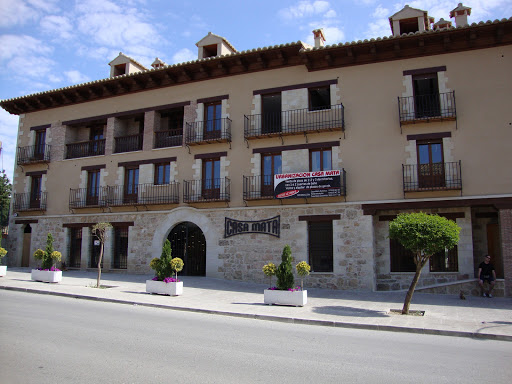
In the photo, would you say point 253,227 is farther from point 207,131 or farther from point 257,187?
point 207,131

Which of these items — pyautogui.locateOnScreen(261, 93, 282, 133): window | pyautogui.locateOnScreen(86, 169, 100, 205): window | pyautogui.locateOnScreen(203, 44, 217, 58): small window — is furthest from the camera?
pyautogui.locateOnScreen(86, 169, 100, 205): window

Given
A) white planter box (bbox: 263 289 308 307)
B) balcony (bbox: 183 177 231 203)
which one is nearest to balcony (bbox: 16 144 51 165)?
balcony (bbox: 183 177 231 203)

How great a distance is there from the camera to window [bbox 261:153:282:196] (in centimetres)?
1788

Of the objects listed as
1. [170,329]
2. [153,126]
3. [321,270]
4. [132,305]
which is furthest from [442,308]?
[153,126]

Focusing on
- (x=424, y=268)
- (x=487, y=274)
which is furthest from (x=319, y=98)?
(x=487, y=274)

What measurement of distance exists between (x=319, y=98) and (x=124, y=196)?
11429 mm

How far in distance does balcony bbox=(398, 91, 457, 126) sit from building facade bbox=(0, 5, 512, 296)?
58mm

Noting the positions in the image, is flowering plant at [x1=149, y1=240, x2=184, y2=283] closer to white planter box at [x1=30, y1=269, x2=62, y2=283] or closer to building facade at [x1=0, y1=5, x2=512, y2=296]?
building facade at [x1=0, y1=5, x2=512, y2=296]

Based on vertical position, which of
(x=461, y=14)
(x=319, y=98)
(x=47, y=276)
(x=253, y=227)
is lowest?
(x=47, y=276)

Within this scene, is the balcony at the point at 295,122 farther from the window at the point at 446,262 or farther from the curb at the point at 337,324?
the curb at the point at 337,324

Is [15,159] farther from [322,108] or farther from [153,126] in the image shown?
[322,108]

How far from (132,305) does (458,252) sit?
12101mm

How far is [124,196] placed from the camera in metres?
21.3

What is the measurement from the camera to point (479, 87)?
15461 mm
